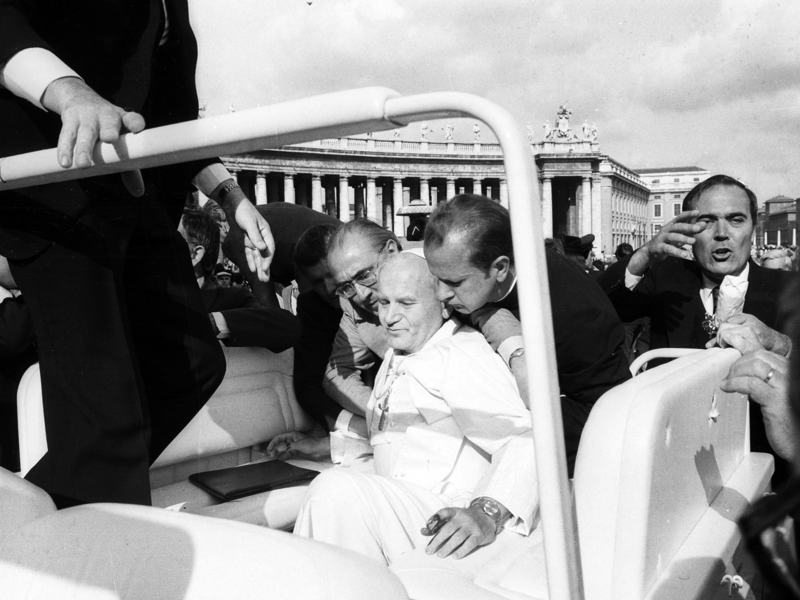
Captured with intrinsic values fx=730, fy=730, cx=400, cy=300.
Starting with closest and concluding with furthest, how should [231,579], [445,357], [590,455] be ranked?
1. [231,579]
2. [590,455]
3. [445,357]

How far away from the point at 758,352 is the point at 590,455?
42 cm

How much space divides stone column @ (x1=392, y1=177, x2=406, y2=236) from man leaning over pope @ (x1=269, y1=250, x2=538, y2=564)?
26 centimetres

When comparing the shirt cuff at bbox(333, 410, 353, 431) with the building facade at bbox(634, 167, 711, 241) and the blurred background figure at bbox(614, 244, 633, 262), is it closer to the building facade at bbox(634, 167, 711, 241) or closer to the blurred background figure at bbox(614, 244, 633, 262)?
the building facade at bbox(634, 167, 711, 241)

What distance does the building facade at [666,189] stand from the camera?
1.94 metres

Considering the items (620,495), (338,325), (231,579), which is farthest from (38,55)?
(338,325)

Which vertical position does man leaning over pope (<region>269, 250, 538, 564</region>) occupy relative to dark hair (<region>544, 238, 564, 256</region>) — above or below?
below

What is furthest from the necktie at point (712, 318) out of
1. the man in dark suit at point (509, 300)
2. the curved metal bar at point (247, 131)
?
the curved metal bar at point (247, 131)

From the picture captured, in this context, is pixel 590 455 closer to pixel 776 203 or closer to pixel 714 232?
pixel 776 203

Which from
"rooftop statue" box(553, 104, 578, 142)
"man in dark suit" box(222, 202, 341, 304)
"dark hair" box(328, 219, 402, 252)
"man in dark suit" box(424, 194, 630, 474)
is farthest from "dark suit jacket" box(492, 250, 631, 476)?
"man in dark suit" box(222, 202, 341, 304)

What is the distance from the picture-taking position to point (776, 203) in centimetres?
120

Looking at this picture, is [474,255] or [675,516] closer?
[675,516]

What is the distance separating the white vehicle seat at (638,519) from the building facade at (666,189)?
54 cm

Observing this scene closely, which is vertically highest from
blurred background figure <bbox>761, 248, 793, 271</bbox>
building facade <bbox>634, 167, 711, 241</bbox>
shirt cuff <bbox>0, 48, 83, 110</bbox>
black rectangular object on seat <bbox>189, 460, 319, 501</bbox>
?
shirt cuff <bbox>0, 48, 83, 110</bbox>

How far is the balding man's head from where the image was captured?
2.13 meters
